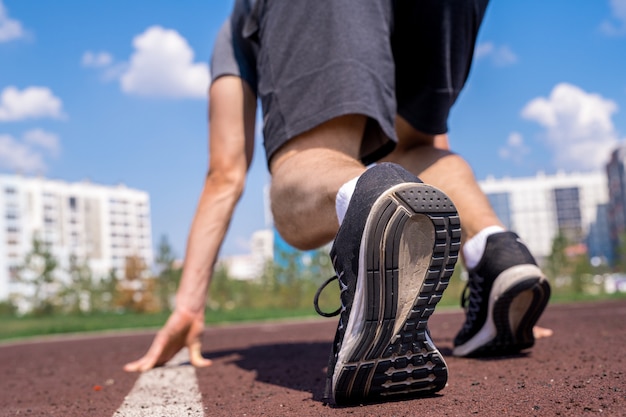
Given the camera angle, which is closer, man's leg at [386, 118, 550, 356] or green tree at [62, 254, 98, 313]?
man's leg at [386, 118, 550, 356]

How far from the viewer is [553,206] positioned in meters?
115

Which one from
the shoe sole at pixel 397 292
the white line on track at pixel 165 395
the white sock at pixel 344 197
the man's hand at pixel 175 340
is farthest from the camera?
the man's hand at pixel 175 340

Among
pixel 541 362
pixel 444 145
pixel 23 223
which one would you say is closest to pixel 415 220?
pixel 541 362

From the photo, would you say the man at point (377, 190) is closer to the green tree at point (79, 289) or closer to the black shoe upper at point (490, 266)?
the black shoe upper at point (490, 266)

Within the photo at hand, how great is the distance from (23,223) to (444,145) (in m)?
88.8

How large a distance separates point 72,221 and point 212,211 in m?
95.3

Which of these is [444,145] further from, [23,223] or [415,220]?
[23,223]

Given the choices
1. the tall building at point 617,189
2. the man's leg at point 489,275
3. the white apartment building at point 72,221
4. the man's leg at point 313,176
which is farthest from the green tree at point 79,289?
the tall building at point 617,189

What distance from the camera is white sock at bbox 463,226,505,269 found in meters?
2.08

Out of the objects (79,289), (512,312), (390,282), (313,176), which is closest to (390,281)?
(390,282)

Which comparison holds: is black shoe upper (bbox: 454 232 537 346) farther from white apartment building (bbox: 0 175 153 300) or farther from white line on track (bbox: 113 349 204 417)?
white apartment building (bbox: 0 175 153 300)

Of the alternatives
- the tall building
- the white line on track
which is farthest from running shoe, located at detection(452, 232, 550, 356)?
the tall building

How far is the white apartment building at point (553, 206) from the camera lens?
373ft

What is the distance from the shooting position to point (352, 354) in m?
1.31
